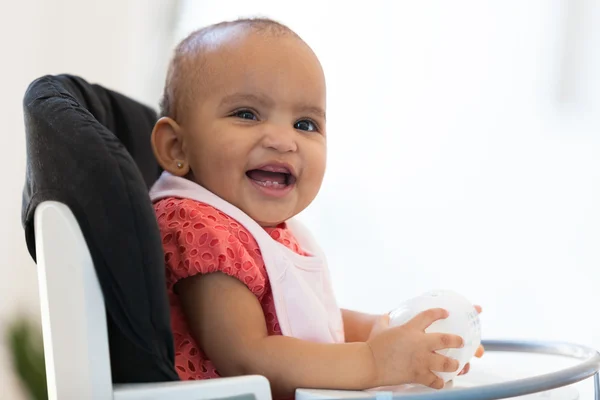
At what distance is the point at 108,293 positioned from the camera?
716 millimetres

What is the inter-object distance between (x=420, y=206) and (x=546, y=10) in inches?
24.1

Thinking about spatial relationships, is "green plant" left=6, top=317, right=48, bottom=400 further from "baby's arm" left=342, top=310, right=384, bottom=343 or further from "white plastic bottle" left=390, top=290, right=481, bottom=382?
"white plastic bottle" left=390, top=290, right=481, bottom=382

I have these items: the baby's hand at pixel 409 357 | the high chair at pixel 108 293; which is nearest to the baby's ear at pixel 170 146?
the high chair at pixel 108 293

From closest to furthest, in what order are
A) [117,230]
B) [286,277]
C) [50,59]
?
[117,230] < [286,277] < [50,59]

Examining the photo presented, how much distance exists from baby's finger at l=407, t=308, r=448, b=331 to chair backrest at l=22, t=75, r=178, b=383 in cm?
26

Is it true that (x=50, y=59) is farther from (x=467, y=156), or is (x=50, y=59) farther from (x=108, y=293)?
(x=108, y=293)

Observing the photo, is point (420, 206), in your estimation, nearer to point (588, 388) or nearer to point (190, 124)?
point (588, 388)

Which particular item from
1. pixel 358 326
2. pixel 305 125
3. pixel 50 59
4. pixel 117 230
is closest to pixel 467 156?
pixel 358 326

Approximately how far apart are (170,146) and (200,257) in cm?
22

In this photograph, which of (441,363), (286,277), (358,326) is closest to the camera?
(441,363)

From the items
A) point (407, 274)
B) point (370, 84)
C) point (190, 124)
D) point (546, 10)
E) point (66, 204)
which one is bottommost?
point (407, 274)

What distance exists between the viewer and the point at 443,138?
208 cm

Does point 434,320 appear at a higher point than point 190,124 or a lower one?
lower

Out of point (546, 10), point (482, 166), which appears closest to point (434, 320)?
point (482, 166)
